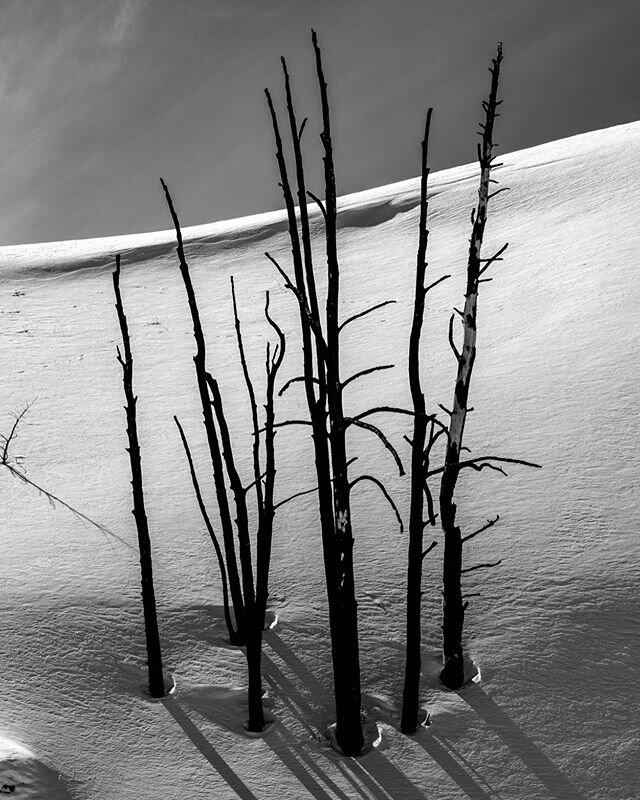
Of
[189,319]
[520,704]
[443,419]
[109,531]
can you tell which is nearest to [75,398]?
[189,319]

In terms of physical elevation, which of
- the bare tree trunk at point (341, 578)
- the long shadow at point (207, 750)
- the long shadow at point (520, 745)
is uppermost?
the bare tree trunk at point (341, 578)

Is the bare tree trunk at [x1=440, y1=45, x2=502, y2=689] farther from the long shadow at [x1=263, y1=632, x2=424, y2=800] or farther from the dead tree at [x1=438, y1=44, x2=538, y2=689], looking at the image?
the long shadow at [x1=263, y1=632, x2=424, y2=800]

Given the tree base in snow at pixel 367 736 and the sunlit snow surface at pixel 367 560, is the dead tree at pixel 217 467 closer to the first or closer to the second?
the sunlit snow surface at pixel 367 560

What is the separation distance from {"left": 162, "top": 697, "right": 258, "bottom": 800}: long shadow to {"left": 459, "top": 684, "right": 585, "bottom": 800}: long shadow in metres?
1.33

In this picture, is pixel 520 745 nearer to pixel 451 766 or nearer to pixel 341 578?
pixel 451 766

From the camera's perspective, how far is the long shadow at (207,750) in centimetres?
394

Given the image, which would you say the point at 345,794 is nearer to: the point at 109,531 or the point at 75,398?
the point at 109,531

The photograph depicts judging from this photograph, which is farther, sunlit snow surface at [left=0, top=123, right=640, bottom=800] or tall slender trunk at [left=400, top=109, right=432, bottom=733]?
tall slender trunk at [left=400, top=109, right=432, bottom=733]

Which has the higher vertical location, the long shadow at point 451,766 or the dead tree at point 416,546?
the dead tree at point 416,546

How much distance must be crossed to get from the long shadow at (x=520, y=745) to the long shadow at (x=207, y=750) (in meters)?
1.33

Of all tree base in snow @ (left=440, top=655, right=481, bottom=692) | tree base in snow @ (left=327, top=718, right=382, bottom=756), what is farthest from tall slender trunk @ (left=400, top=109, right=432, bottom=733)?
tree base in snow @ (left=440, top=655, right=481, bottom=692)

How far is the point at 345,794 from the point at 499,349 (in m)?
6.88

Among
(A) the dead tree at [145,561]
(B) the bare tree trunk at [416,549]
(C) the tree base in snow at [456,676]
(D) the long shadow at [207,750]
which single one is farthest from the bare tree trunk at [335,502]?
(A) the dead tree at [145,561]

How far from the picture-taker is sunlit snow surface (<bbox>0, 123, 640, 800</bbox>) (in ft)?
13.5
